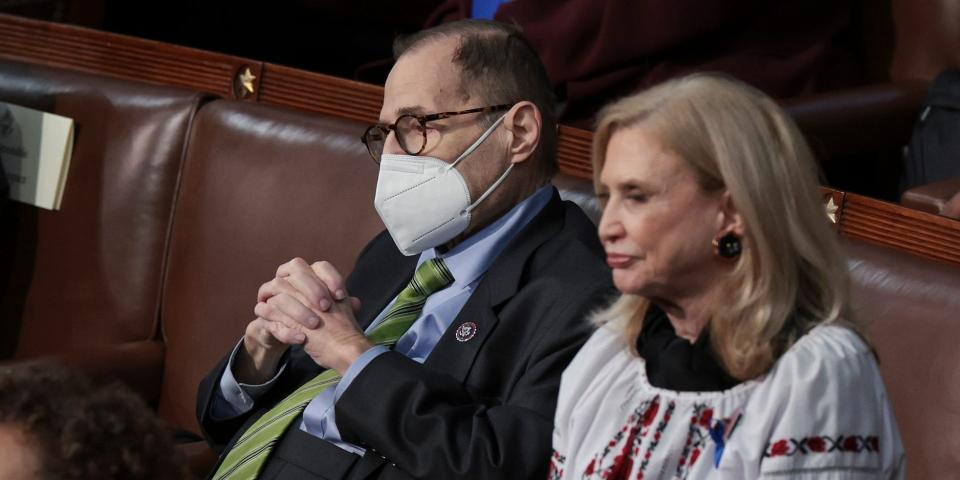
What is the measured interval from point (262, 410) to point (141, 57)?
99cm

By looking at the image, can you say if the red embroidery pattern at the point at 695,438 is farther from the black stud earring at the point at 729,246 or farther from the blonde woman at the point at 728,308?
the black stud earring at the point at 729,246

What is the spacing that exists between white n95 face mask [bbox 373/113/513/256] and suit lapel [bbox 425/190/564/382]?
0.07m

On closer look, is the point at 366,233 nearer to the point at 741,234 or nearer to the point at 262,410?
the point at 262,410

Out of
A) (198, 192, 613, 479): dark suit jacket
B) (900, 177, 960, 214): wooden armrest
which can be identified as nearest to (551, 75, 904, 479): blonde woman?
(198, 192, 613, 479): dark suit jacket

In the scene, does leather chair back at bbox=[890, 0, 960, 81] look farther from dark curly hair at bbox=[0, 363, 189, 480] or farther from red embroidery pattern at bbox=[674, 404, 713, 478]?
dark curly hair at bbox=[0, 363, 189, 480]

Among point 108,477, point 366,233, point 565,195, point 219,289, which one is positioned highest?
point 108,477

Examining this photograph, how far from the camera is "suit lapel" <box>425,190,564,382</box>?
5.73 ft

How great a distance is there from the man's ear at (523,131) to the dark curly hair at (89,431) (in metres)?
0.83

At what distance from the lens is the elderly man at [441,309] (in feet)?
5.42

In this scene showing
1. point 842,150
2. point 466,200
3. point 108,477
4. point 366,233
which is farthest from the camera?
point 842,150

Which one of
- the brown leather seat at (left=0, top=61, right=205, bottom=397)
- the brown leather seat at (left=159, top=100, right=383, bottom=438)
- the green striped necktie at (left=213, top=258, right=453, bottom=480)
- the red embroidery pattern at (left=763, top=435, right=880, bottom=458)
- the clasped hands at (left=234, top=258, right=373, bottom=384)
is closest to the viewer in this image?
the red embroidery pattern at (left=763, top=435, right=880, bottom=458)

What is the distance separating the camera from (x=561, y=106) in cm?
275

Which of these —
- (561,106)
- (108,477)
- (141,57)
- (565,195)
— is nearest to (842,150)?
(561,106)

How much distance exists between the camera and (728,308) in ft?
4.25
